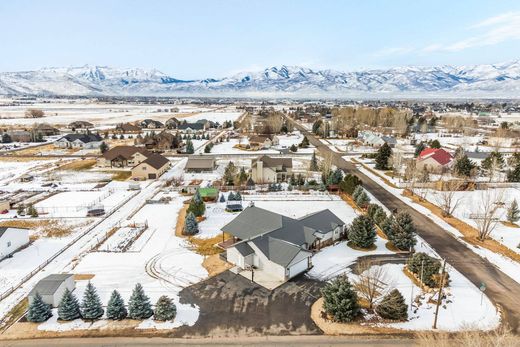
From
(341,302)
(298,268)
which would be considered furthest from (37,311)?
(341,302)

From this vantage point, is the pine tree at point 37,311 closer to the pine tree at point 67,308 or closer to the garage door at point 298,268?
the pine tree at point 67,308

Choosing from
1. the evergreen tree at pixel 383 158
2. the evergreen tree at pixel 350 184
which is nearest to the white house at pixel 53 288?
the evergreen tree at pixel 350 184

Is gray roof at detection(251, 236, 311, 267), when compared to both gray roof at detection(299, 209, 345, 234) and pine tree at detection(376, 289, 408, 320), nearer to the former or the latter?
gray roof at detection(299, 209, 345, 234)

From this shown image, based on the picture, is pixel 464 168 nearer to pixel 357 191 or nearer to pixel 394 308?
pixel 357 191

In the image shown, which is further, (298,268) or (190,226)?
(190,226)

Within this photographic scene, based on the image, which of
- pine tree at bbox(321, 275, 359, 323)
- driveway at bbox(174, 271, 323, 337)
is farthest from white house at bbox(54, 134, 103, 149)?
pine tree at bbox(321, 275, 359, 323)

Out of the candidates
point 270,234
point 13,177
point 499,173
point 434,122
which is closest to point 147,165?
point 13,177

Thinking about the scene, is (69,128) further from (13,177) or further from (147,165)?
(147,165)
